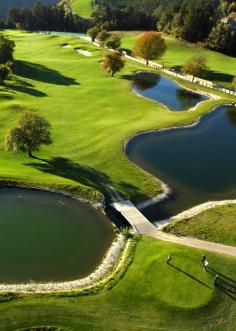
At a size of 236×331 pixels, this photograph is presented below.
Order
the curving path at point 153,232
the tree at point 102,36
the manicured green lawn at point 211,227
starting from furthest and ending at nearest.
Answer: the tree at point 102,36 → the manicured green lawn at point 211,227 → the curving path at point 153,232

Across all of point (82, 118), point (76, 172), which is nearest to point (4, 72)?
point (82, 118)

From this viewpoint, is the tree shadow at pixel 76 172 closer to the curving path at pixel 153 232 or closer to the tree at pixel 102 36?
the curving path at pixel 153 232

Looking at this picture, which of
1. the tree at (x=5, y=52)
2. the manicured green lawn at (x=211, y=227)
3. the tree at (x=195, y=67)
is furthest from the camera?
the tree at (x=5, y=52)

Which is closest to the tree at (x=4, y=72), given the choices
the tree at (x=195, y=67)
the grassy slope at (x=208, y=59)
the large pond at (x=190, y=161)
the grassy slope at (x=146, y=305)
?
the large pond at (x=190, y=161)

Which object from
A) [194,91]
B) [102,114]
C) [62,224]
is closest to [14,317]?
[62,224]

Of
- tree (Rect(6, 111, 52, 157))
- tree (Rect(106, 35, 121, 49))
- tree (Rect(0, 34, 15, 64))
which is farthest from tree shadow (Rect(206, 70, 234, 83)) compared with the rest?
tree (Rect(6, 111, 52, 157))

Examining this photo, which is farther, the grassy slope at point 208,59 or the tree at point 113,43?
the tree at point 113,43
